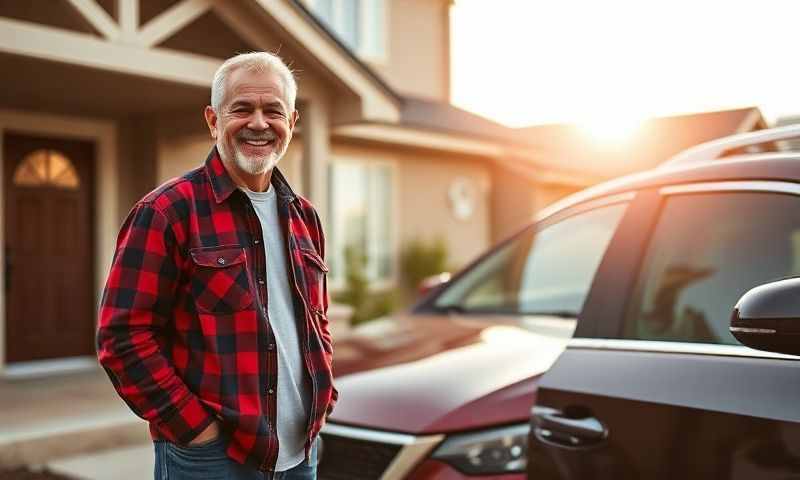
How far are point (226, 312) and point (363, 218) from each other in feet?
34.8

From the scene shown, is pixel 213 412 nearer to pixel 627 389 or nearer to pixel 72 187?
pixel 627 389

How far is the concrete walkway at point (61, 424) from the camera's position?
5.84 metres

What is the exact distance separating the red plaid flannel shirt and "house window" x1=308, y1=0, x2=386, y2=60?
10.2 m

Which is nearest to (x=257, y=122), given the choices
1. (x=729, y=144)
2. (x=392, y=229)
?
(x=729, y=144)

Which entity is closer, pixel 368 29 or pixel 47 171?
pixel 47 171

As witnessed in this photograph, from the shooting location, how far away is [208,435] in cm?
207

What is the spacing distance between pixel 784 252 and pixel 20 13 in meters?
5.98

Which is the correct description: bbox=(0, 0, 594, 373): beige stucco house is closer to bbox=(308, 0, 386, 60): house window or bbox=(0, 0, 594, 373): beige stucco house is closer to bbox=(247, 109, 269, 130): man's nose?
bbox=(308, 0, 386, 60): house window

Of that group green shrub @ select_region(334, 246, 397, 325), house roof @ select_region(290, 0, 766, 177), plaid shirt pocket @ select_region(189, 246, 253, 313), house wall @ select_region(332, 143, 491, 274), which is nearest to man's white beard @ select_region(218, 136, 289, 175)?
plaid shirt pocket @ select_region(189, 246, 253, 313)

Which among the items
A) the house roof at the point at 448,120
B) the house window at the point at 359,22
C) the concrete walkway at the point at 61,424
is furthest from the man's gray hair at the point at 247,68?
the house window at the point at 359,22

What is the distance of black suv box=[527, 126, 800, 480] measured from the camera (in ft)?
6.91

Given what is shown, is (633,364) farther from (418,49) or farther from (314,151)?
A: (418,49)

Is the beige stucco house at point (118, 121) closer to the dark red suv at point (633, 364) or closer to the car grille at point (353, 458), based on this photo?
the dark red suv at point (633, 364)

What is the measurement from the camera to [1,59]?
5.98 metres
